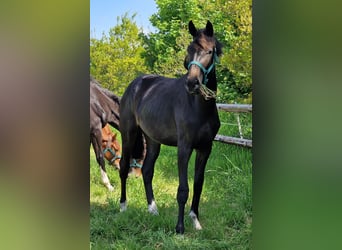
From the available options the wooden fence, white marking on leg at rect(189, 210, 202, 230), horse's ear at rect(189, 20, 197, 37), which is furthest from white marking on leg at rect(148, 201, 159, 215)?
horse's ear at rect(189, 20, 197, 37)

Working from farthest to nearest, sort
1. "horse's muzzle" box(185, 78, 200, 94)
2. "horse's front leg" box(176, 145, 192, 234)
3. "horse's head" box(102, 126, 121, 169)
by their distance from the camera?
"horse's head" box(102, 126, 121, 169), "horse's front leg" box(176, 145, 192, 234), "horse's muzzle" box(185, 78, 200, 94)

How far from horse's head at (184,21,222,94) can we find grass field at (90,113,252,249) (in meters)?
0.18

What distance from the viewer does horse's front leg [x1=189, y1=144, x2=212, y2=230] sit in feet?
4.35

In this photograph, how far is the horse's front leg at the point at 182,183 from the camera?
1.30m

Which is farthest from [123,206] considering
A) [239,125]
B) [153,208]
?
[239,125]

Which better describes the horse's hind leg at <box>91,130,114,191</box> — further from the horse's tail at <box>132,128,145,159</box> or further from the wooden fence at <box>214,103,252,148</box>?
the wooden fence at <box>214,103,252,148</box>

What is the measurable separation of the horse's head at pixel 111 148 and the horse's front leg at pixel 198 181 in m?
0.32

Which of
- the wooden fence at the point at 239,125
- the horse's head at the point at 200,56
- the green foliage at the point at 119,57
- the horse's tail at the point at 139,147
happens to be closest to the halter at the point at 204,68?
the horse's head at the point at 200,56

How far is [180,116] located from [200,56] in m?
0.23

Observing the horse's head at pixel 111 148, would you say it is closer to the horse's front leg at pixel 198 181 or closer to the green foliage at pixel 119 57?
the green foliage at pixel 119 57

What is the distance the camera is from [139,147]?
4.78ft
